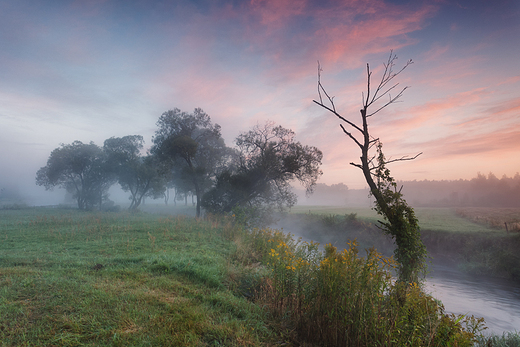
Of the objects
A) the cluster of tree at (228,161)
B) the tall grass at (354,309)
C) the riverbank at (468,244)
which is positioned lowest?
the riverbank at (468,244)

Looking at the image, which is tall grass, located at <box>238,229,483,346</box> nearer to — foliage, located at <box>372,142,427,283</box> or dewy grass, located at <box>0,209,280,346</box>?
dewy grass, located at <box>0,209,280,346</box>

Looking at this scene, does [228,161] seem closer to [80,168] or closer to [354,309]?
[80,168]

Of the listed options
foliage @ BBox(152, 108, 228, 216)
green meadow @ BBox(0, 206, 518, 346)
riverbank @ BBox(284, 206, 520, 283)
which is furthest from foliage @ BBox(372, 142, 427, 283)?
foliage @ BBox(152, 108, 228, 216)

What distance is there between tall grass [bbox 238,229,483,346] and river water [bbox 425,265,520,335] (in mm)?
4647

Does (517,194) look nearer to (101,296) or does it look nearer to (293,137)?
(293,137)

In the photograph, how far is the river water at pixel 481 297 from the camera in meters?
9.50

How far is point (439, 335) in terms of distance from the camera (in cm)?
413

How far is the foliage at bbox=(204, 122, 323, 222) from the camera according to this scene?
2416 cm

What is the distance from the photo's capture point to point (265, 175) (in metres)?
24.6

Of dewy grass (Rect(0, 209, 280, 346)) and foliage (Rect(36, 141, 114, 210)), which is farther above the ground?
foliage (Rect(36, 141, 114, 210))

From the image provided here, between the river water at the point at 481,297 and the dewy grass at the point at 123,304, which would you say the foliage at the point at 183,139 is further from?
the river water at the point at 481,297

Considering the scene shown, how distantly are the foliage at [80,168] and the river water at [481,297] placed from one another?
45670 millimetres

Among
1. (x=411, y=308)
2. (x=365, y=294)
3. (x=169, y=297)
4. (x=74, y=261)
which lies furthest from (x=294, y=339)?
(x=74, y=261)

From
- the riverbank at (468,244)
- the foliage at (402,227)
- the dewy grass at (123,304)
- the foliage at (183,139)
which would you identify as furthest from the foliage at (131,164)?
the foliage at (402,227)
